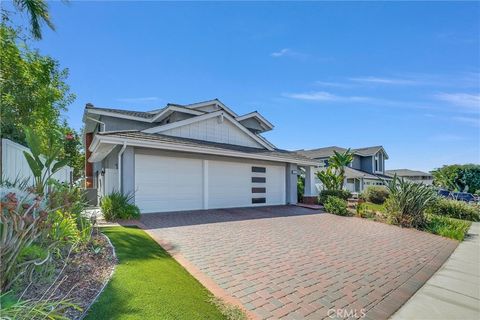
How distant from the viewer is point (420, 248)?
885cm

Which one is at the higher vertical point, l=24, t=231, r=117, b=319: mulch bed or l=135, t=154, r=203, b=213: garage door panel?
l=135, t=154, r=203, b=213: garage door panel

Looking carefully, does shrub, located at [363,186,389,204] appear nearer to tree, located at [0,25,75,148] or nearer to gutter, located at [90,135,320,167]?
gutter, located at [90,135,320,167]

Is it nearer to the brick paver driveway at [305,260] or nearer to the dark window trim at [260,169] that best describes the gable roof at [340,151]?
the dark window trim at [260,169]

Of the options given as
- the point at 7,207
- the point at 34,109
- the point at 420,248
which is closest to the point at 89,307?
the point at 7,207

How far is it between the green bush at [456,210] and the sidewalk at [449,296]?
1222cm

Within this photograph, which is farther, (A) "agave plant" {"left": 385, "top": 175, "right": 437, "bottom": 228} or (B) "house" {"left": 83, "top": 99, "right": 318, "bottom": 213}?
(A) "agave plant" {"left": 385, "top": 175, "right": 437, "bottom": 228}

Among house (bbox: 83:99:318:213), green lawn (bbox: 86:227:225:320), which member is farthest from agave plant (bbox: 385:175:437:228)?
green lawn (bbox: 86:227:225:320)

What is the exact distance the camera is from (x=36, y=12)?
945 centimetres

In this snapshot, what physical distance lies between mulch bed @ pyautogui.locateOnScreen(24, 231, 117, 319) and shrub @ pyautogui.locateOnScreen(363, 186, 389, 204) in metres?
25.2

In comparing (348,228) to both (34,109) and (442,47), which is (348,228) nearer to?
(442,47)

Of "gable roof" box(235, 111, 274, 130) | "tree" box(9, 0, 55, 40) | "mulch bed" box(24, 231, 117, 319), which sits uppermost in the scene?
"tree" box(9, 0, 55, 40)

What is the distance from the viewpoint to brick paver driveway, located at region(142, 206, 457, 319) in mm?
4395

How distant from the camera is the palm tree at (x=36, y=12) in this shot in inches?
367

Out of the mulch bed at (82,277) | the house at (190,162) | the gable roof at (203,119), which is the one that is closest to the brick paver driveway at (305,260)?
the house at (190,162)
